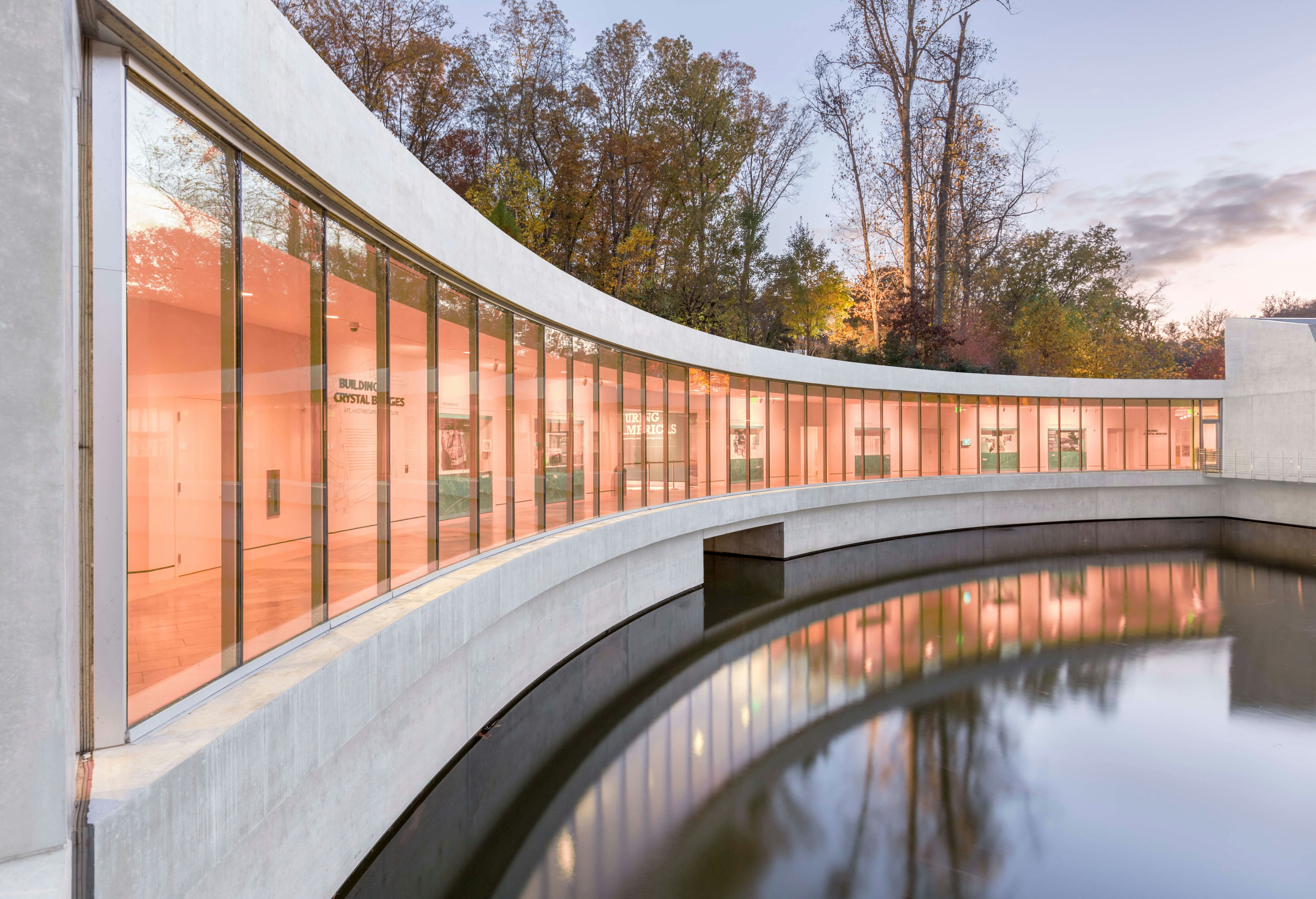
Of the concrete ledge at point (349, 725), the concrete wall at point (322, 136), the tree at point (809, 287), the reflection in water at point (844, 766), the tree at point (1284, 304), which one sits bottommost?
the reflection in water at point (844, 766)

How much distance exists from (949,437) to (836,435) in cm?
638

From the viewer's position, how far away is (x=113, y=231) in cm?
351

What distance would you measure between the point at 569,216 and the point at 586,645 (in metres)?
21.2

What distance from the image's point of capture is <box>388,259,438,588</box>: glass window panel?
22.5 ft

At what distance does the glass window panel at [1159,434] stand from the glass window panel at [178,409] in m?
35.7

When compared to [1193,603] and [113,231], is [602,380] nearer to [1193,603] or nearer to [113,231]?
[113,231]

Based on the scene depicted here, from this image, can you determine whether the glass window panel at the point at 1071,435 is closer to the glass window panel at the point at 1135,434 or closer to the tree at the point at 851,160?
the glass window panel at the point at 1135,434

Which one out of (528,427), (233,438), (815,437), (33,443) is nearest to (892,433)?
(815,437)

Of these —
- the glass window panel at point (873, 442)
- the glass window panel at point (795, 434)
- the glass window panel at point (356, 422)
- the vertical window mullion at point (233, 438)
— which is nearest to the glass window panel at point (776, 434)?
the glass window panel at point (795, 434)

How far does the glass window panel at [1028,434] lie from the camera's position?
29797 mm

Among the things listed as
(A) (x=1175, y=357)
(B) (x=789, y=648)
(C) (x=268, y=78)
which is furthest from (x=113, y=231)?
(A) (x=1175, y=357)

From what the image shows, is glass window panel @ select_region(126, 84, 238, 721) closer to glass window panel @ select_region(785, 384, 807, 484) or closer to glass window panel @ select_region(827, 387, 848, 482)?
glass window panel @ select_region(785, 384, 807, 484)

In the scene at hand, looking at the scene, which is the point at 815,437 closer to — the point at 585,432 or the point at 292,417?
the point at 585,432

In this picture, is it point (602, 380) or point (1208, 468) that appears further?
point (1208, 468)
